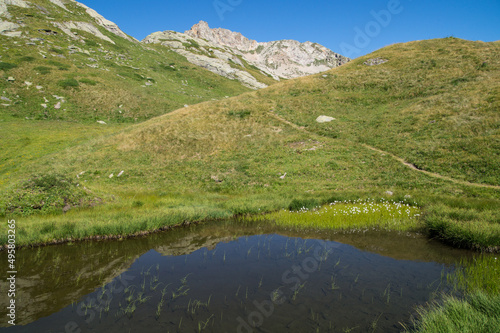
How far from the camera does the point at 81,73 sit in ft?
226

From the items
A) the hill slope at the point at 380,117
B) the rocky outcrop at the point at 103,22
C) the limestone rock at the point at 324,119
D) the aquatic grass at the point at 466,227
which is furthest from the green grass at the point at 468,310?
the rocky outcrop at the point at 103,22

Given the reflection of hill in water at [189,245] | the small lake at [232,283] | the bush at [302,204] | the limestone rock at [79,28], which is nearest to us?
the small lake at [232,283]

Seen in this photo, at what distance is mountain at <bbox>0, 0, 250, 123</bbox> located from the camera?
56.8 metres

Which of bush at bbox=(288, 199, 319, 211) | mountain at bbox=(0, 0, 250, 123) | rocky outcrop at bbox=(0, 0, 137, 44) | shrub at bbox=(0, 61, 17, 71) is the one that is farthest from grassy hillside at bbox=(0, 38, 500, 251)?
rocky outcrop at bbox=(0, 0, 137, 44)

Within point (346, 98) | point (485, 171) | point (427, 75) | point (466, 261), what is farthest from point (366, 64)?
point (466, 261)

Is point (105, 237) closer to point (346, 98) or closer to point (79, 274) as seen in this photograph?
point (79, 274)

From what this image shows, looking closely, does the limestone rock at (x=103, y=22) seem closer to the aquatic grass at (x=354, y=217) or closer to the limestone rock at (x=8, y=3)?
the limestone rock at (x=8, y=3)

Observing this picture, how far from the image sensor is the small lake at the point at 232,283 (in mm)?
7102

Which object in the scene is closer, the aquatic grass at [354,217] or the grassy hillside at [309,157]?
the aquatic grass at [354,217]

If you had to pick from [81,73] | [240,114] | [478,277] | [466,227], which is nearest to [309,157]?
[240,114]

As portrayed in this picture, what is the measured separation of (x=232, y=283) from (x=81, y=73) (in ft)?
263

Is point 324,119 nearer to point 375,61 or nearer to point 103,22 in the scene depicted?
point 375,61

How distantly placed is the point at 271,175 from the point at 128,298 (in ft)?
72.1

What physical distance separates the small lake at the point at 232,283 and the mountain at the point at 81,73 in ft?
177
